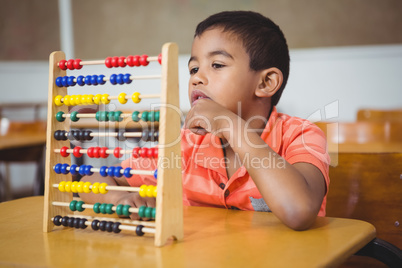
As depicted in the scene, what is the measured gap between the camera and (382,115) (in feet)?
10.9

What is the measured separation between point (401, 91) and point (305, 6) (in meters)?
1.31

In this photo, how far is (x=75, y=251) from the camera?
→ 76 cm

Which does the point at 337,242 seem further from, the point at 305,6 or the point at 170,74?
the point at 305,6

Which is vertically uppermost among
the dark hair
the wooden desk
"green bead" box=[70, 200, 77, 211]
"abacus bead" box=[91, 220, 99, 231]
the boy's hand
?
the dark hair

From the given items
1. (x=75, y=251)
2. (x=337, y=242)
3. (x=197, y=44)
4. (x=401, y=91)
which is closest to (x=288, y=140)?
(x=197, y=44)

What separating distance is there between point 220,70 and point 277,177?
441mm

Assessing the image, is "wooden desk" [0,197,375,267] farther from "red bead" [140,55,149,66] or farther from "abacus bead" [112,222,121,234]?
"red bead" [140,55,149,66]

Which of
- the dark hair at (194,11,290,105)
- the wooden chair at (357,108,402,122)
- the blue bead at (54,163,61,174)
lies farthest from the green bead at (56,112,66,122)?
the wooden chair at (357,108,402,122)

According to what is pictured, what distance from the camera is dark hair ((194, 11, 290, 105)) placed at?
1304 millimetres

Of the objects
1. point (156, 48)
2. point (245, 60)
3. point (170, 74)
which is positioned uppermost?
point (156, 48)

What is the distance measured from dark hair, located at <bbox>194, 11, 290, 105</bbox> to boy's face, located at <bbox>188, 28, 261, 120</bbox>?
25 mm

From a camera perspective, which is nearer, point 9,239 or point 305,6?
point 9,239

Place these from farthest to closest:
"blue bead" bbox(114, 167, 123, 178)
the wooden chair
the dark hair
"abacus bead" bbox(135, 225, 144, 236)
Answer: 1. the wooden chair
2. the dark hair
3. "blue bead" bbox(114, 167, 123, 178)
4. "abacus bead" bbox(135, 225, 144, 236)

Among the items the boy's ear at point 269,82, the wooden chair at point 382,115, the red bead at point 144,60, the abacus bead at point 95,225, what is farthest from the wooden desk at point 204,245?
the wooden chair at point 382,115
